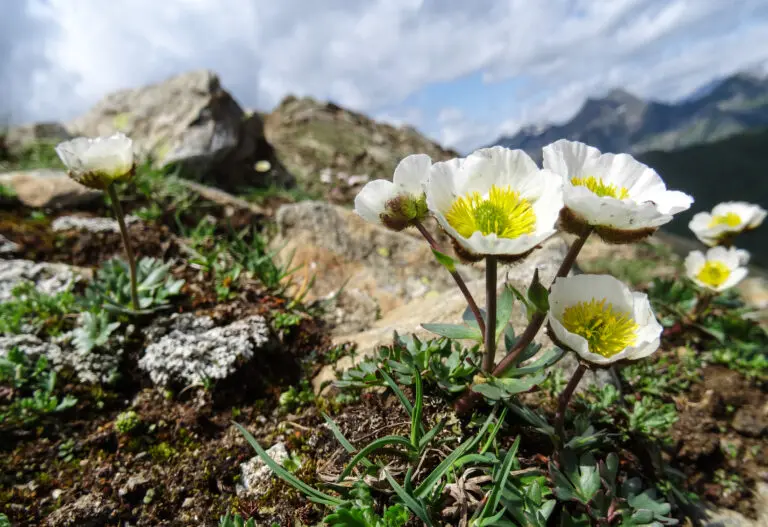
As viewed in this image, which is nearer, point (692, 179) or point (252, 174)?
point (252, 174)

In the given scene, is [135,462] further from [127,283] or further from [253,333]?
[127,283]

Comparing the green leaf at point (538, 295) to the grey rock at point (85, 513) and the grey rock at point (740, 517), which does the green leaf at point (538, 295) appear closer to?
the grey rock at point (740, 517)

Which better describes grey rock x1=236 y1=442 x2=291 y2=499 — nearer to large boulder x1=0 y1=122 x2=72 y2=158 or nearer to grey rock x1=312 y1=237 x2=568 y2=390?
grey rock x1=312 y1=237 x2=568 y2=390

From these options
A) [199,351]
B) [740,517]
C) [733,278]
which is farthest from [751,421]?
[199,351]

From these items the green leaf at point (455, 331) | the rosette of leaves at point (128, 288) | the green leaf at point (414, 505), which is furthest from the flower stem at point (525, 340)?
the rosette of leaves at point (128, 288)

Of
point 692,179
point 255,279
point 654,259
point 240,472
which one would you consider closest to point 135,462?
point 240,472

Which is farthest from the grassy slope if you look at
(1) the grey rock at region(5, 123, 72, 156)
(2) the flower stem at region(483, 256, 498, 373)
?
(2) the flower stem at region(483, 256, 498, 373)

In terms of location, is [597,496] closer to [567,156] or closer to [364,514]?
[364,514]

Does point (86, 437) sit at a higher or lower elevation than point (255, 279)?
lower
